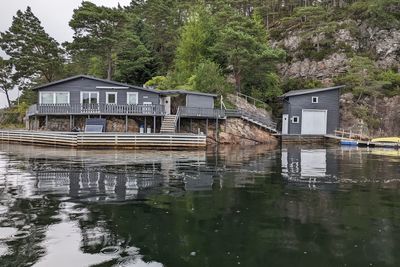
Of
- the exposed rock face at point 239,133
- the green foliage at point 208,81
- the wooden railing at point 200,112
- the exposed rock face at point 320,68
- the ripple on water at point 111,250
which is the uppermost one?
the exposed rock face at point 320,68

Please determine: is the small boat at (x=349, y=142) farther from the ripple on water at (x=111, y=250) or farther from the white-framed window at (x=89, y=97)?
the ripple on water at (x=111, y=250)

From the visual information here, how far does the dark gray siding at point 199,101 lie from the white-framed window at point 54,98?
1217 cm

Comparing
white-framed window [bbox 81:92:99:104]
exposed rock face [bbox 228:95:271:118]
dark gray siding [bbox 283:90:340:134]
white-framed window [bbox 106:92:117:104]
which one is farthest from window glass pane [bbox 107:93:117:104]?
dark gray siding [bbox 283:90:340:134]

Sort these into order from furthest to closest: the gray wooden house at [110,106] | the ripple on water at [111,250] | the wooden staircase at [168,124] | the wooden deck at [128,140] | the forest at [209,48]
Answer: the forest at [209,48] → the gray wooden house at [110,106] → the wooden staircase at [168,124] → the wooden deck at [128,140] → the ripple on water at [111,250]

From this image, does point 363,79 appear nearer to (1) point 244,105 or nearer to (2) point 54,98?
(1) point 244,105

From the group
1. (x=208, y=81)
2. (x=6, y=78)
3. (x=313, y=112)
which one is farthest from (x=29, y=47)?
(x=313, y=112)

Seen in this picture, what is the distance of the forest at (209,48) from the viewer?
45594mm

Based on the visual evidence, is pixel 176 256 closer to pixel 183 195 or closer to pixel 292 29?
pixel 183 195

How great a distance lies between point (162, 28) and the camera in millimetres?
63094

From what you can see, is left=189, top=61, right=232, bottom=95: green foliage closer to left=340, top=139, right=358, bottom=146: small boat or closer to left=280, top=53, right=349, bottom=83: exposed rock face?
left=340, top=139, right=358, bottom=146: small boat

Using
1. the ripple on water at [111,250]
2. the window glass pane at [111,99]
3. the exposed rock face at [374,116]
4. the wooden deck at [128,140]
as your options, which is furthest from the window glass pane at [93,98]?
the ripple on water at [111,250]

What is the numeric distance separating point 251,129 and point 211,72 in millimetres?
8057

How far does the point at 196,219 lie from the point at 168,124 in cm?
2788

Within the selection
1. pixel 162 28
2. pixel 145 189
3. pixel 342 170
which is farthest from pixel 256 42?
pixel 145 189
